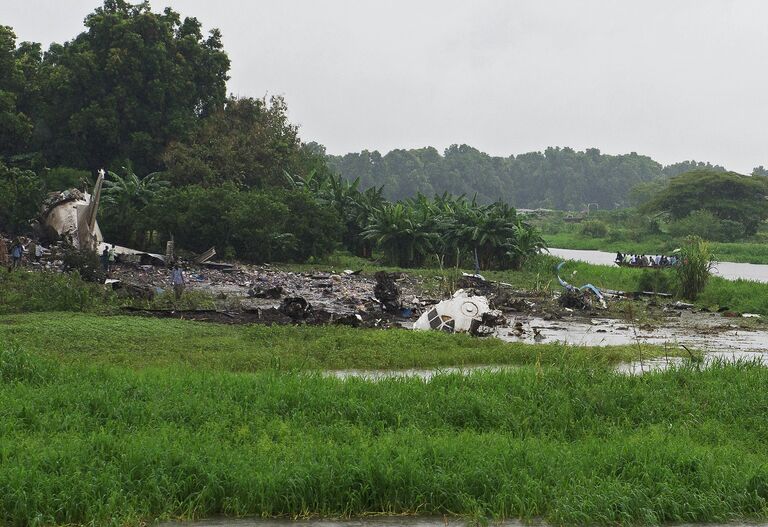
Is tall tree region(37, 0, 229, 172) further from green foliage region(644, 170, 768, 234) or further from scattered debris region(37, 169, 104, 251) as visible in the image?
green foliage region(644, 170, 768, 234)

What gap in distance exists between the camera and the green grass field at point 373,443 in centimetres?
634

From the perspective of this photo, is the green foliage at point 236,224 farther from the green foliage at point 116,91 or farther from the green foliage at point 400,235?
the green foliage at point 116,91

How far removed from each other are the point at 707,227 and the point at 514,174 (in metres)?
83.2

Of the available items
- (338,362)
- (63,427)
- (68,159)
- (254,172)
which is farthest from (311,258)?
(63,427)

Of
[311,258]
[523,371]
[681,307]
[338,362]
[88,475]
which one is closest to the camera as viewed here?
[88,475]

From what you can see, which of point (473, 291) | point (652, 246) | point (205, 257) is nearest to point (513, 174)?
point (652, 246)

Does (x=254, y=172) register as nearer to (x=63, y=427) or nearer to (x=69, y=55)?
(x=69, y=55)

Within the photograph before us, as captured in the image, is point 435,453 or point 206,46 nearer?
point 435,453

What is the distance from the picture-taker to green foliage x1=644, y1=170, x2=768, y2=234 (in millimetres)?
59250

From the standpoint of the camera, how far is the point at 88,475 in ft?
20.6

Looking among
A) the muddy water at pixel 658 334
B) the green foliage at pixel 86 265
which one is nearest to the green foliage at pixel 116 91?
the green foliage at pixel 86 265

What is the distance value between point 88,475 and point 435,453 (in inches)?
103

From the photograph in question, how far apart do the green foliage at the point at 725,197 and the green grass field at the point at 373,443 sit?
51891mm

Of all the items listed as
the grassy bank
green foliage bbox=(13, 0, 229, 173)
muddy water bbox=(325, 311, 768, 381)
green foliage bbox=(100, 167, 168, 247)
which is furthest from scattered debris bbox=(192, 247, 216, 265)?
the grassy bank
